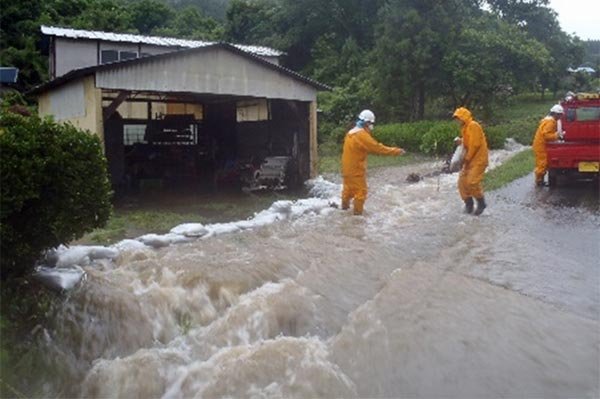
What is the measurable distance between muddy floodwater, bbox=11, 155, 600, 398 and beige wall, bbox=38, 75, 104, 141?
4992 mm

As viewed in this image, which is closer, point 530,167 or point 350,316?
point 350,316

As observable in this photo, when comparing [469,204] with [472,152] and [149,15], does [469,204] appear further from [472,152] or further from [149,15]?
[149,15]

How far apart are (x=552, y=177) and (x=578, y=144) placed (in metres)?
1.02

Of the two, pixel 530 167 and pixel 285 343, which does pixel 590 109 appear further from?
pixel 285 343

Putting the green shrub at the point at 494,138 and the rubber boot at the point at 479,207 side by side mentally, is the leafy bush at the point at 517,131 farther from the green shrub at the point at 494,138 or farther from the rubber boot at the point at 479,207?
the rubber boot at the point at 479,207

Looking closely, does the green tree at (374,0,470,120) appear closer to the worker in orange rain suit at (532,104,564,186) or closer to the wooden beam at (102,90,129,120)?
the worker in orange rain suit at (532,104,564,186)

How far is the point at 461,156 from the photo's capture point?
1055cm

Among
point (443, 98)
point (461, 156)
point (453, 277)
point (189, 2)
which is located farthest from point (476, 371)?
point (189, 2)

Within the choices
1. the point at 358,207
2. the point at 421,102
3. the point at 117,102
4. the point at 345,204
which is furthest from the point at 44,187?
the point at 421,102

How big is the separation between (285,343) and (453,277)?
2.62 m

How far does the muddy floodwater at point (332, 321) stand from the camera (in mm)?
4816

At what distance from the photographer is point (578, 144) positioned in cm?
1234

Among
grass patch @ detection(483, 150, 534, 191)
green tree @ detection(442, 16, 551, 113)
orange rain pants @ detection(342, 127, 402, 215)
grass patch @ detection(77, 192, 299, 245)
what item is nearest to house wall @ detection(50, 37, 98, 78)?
grass patch @ detection(77, 192, 299, 245)

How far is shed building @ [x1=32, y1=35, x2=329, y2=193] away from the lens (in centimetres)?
1277
